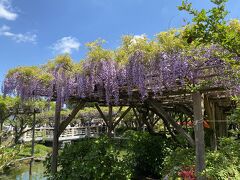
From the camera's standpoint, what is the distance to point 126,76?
426 cm

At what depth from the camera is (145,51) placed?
4.06m

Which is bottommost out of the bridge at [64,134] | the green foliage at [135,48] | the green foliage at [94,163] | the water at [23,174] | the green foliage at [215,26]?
the water at [23,174]

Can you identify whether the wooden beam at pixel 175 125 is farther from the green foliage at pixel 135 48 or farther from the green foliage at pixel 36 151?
the green foliage at pixel 36 151

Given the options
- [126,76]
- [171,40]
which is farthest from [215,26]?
[126,76]

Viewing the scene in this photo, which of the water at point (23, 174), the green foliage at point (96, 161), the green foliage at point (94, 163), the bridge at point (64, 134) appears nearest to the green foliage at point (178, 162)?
the green foliage at point (96, 161)

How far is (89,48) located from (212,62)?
2.06 meters

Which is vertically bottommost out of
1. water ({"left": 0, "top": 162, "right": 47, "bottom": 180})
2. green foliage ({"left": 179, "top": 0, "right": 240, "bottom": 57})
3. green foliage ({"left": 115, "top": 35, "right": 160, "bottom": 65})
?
water ({"left": 0, "top": 162, "right": 47, "bottom": 180})

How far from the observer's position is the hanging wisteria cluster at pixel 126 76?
365 cm

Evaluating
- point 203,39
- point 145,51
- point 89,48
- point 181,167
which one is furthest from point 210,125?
point 203,39

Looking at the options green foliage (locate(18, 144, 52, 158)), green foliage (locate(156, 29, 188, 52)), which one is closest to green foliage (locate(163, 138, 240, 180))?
green foliage (locate(156, 29, 188, 52))

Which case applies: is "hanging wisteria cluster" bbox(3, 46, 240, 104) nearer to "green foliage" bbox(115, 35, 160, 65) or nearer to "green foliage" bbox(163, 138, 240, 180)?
"green foliage" bbox(115, 35, 160, 65)

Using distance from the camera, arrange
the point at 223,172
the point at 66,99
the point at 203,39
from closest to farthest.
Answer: the point at 203,39 → the point at 223,172 → the point at 66,99

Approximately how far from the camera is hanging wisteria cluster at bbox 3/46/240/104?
12.0ft

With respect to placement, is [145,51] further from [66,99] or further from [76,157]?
[76,157]
